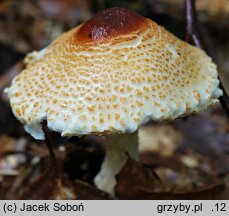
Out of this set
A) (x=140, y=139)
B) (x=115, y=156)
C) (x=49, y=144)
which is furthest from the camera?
(x=140, y=139)

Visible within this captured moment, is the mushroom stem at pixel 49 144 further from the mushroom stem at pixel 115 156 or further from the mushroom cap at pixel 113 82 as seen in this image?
the mushroom stem at pixel 115 156

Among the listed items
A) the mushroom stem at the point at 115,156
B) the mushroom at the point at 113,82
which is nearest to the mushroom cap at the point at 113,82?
the mushroom at the point at 113,82

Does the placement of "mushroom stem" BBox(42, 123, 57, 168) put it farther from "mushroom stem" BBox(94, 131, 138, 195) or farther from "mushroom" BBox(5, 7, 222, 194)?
"mushroom stem" BBox(94, 131, 138, 195)

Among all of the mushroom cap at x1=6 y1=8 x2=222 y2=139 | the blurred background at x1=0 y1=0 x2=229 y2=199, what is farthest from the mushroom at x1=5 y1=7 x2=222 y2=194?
the blurred background at x1=0 y1=0 x2=229 y2=199

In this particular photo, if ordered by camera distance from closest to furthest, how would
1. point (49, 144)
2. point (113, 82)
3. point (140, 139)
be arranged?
point (113, 82) → point (49, 144) → point (140, 139)

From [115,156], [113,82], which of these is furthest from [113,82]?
[115,156]

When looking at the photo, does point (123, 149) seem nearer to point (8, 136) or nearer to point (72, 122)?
point (72, 122)

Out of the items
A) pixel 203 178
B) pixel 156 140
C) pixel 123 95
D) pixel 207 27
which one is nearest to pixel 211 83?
pixel 123 95

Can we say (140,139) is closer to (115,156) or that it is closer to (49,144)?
(115,156)
